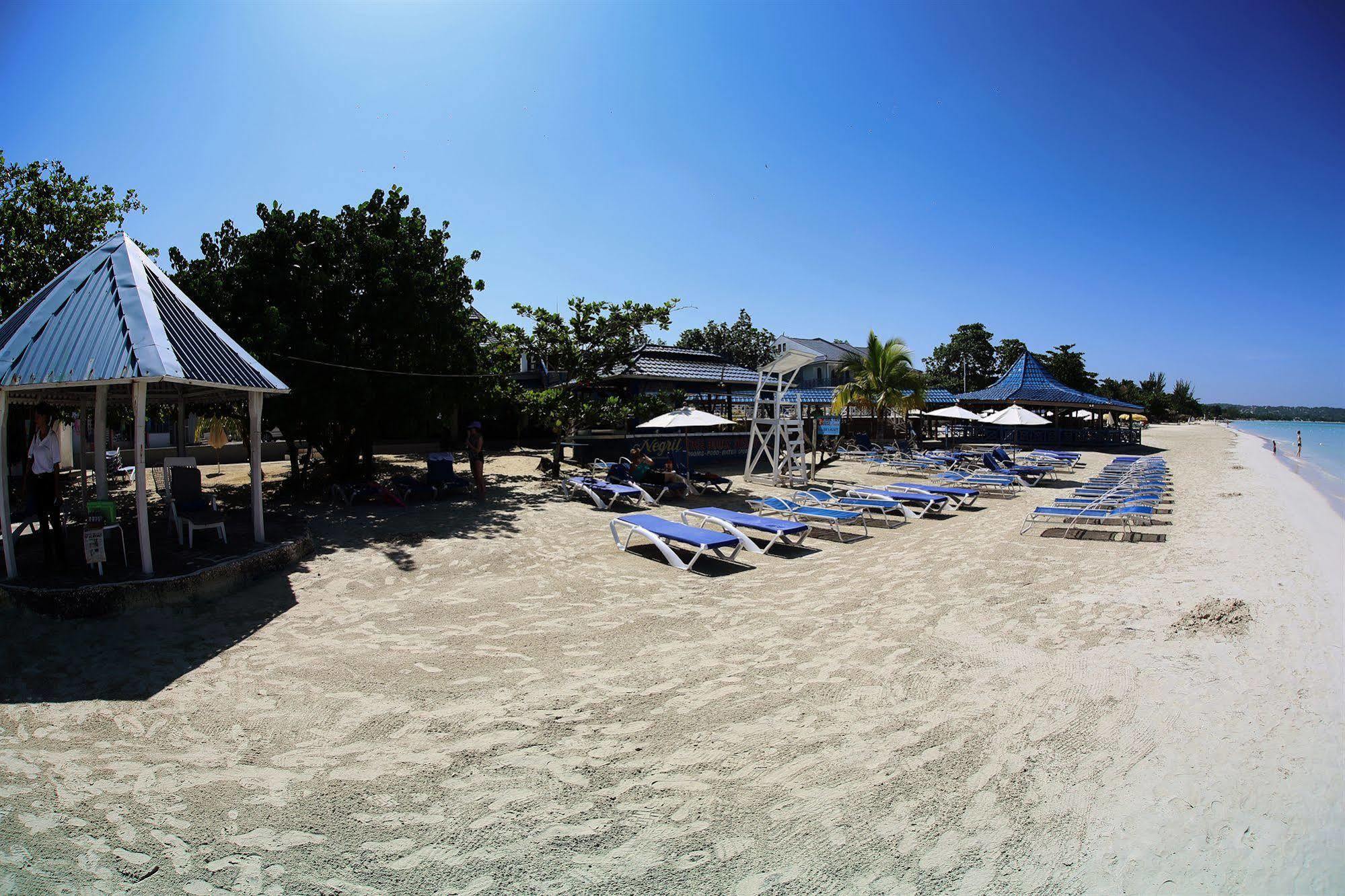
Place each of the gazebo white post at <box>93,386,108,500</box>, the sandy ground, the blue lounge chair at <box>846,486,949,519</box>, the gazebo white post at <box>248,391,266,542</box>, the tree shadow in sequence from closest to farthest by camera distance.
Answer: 1. the sandy ground
2. the tree shadow
3. the gazebo white post at <box>248,391,266,542</box>
4. the gazebo white post at <box>93,386,108,500</box>
5. the blue lounge chair at <box>846,486,949,519</box>

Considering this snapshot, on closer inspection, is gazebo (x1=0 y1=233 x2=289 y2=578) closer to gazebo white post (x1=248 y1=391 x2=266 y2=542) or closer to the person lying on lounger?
gazebo white post (x1=248 y1=391 x2=266 y2=542)

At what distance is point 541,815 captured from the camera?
3.39 meters

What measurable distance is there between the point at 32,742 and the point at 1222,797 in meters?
7.01

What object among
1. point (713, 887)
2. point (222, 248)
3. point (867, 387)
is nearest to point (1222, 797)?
point (713, 887)

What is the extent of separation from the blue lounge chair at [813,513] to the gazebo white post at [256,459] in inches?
308

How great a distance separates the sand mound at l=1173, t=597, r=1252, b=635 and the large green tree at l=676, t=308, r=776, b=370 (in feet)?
137

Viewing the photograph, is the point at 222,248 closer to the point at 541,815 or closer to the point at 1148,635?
the point at 541,815

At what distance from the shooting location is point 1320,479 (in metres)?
24.2

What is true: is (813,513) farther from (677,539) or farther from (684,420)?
(684,420)

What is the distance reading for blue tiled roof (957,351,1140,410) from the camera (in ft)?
102

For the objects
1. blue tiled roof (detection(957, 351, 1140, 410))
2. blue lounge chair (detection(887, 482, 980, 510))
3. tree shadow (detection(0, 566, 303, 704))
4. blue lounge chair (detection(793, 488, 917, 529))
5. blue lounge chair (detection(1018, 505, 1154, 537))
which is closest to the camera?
tree shadow (detection(0, 566, 303, 704))

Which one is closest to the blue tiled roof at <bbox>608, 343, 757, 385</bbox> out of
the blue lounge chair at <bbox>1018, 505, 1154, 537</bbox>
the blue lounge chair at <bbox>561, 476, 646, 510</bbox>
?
the blue lounge chair at <bbox>561, 476, 646, 510</bbox>

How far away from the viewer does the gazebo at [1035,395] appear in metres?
31.2

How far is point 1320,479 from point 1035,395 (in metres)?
10.5
